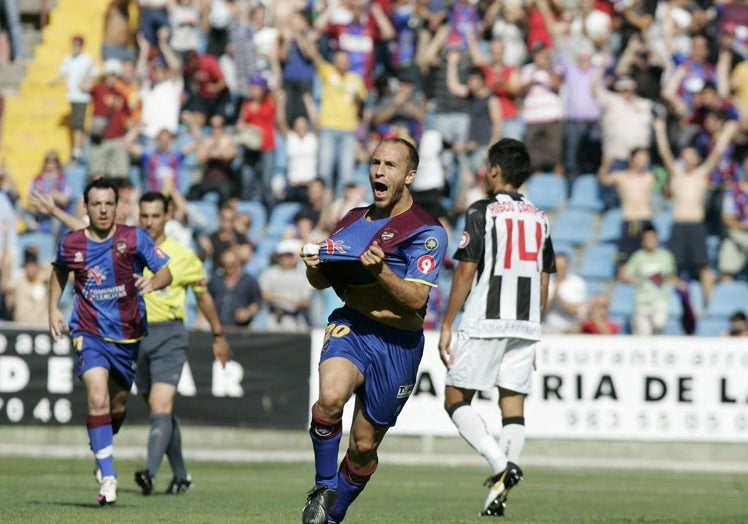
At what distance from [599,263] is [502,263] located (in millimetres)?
10847

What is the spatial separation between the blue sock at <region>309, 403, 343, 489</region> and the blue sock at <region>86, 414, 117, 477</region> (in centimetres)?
285

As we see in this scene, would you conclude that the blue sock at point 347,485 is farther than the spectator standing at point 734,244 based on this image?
No

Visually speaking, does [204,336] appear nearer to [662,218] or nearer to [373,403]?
[662,218]

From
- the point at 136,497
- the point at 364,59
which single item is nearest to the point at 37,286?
the point at 364,59

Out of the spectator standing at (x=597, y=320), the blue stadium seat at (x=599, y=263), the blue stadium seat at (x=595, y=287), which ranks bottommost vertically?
the spectator standing at (x=597, y=320)

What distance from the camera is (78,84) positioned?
79.9 ft

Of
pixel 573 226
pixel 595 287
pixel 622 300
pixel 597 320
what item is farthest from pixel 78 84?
pixel 597 320

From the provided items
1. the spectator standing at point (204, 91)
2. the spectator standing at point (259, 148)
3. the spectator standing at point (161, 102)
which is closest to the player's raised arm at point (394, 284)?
the spectator standing at point (259, 148)

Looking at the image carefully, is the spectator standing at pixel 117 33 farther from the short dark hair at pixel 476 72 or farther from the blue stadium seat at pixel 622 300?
the blue stadium seat at pixel 622 300

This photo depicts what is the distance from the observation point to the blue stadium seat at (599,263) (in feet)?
69.9

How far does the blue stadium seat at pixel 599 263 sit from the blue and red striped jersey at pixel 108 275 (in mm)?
11259

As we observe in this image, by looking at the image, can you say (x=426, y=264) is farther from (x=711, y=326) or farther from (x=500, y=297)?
(x=711, y=326)

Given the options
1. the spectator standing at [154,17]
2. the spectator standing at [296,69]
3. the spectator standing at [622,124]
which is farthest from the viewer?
the spectator standing at [154,17]

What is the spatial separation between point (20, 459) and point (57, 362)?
61.9 inches
